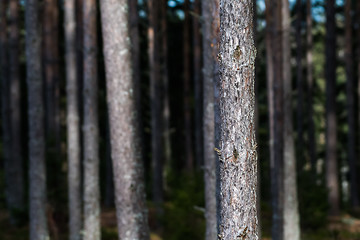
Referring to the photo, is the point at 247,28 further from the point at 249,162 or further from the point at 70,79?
Result: the point at 70,79

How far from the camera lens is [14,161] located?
17422mm

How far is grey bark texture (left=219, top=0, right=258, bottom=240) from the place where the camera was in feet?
13.0

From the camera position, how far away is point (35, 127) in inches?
407

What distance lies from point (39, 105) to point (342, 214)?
37.4 ft

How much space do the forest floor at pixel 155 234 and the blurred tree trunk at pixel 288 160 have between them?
1.21 m

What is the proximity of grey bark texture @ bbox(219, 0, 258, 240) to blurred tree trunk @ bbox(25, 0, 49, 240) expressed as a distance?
23.9ft

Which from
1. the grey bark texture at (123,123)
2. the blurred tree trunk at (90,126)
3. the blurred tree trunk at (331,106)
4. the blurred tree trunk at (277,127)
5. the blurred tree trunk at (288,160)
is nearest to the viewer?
the grey bark texture at (123,123)

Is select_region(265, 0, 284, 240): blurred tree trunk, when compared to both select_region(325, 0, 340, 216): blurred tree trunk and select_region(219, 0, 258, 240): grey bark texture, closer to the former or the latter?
select_region(325, 0, 340, 216): blurred tree trunk

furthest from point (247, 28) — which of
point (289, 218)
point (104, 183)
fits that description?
point (104, 183)

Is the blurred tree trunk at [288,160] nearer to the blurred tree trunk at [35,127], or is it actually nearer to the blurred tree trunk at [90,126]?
the blurred tree trunk at [90,126]

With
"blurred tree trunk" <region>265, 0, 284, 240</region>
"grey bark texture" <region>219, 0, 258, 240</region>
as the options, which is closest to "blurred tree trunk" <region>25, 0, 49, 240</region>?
"blurred tree trunk" <region>265, 0, 284, 240</region>

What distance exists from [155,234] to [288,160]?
A: 499 cm

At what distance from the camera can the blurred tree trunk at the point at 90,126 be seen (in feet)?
32.7

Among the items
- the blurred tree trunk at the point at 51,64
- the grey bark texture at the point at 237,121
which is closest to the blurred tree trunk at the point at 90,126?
the grey bark texture at the point at 237,121
